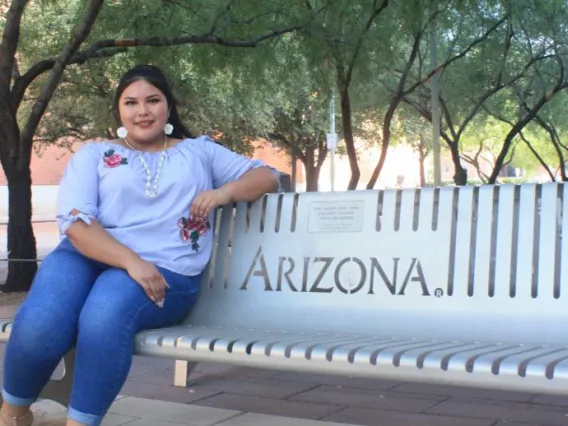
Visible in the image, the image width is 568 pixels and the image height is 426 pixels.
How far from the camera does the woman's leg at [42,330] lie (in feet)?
9.36

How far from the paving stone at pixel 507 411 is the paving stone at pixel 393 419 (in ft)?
0.28

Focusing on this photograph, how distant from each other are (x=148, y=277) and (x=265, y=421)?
102 centimetres

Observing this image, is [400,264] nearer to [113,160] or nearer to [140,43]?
[113,160]

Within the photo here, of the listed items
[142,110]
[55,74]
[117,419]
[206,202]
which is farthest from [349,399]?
[55,74]

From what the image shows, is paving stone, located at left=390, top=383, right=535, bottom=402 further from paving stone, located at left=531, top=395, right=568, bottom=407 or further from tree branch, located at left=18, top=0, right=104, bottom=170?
tree branch, located at left=18, top=0, right=104, bottom=170

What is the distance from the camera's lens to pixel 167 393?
4.25 m

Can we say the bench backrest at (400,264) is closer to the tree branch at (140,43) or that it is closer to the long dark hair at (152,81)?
the long dark hair at (152,81)

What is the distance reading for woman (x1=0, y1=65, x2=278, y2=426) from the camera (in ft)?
9.27

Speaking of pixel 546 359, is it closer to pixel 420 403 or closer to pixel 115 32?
pixel 420 403

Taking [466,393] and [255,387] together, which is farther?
[255,387]

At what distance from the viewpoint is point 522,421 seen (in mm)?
3570

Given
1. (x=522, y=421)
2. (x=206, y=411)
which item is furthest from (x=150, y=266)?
(x=522, y=421)

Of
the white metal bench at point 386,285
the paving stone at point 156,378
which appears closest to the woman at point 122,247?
the white metal bench at point 386,285

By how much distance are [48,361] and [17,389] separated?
0.20 metres
